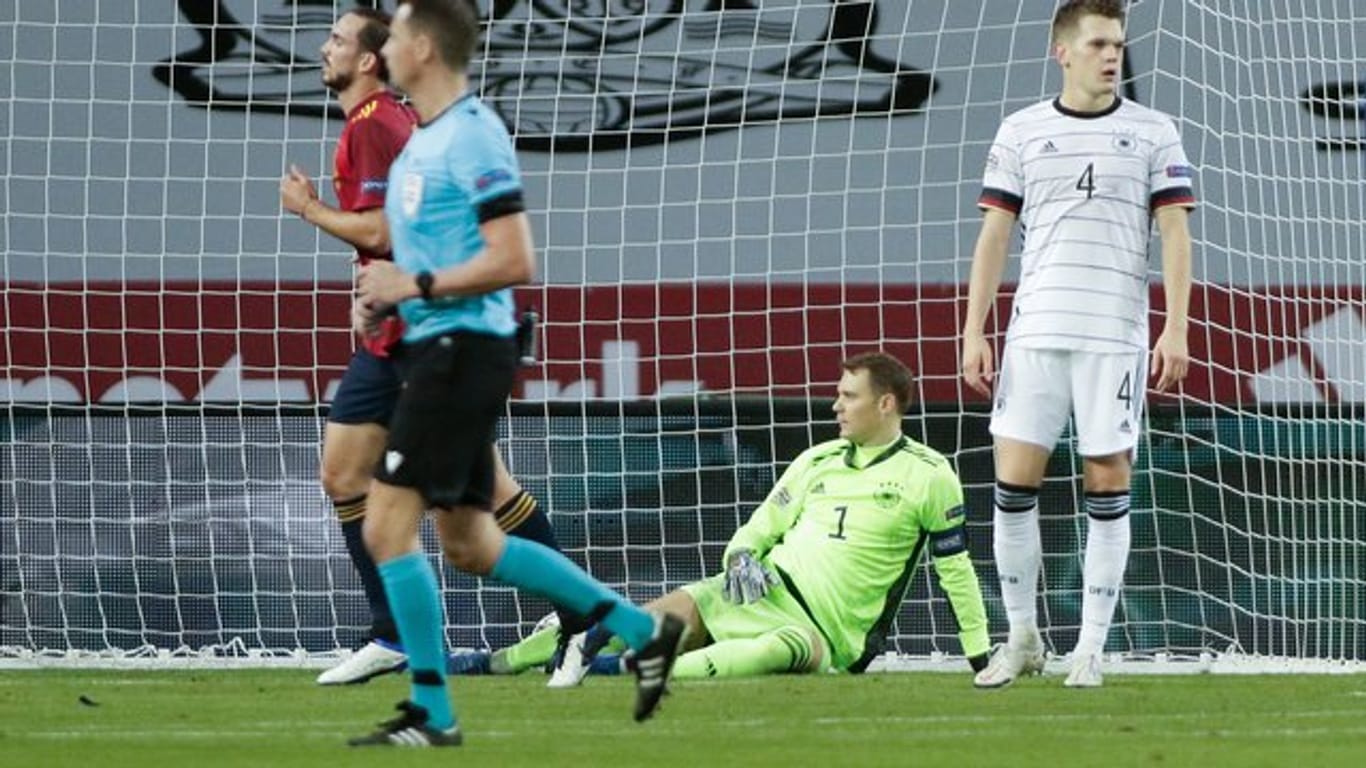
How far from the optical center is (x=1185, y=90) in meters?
12.8

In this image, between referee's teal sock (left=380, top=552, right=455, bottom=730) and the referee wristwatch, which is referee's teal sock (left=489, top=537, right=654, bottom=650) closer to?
referee's teal sock (left=380, top=552, right=455, bottom=730)

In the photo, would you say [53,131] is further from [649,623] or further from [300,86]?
[649,623]

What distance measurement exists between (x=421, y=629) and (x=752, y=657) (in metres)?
3.04

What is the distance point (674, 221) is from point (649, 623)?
6290 millimetres

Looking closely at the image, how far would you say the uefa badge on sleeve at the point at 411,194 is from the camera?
6.75 metres

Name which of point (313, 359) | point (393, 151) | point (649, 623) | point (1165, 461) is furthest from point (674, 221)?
point (649, 623)

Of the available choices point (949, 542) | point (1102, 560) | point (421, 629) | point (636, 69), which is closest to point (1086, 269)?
point (1102, 560)

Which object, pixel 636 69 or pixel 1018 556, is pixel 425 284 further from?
pixel 636 69

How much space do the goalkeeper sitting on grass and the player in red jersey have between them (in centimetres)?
72

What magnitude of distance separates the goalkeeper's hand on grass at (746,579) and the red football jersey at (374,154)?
166cm

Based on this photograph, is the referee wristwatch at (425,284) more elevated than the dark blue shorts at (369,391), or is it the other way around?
the referee wristwatch at (425,284)

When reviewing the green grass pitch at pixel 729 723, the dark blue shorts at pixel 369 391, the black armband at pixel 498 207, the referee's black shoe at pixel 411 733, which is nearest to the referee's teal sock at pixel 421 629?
the referee's black shoe at pixel 411 733

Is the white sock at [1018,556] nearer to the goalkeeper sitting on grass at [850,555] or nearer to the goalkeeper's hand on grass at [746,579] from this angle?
the goalkeeper sitting on grass at [850,555]

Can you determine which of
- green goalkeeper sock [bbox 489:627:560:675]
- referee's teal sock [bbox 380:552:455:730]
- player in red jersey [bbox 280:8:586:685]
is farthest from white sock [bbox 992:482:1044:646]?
referee's teal sock [bbox 380:552:455:730]
